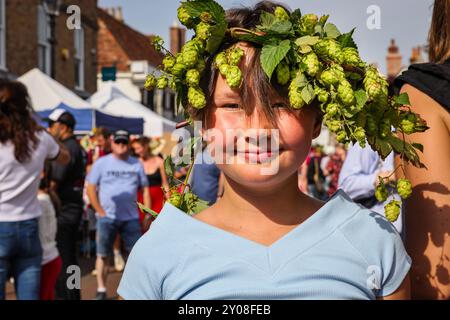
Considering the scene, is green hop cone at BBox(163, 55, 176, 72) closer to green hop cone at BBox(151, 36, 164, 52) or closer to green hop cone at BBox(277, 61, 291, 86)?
green hop cone at BBox(151, 36, 164, 52)

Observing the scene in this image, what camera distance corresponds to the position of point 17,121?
3707mm

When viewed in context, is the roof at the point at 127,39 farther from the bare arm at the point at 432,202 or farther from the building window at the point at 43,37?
the bare arm at the point at 432,202

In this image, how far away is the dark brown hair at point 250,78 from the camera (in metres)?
1.41

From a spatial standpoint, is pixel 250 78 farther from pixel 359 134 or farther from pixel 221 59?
pixel 359 134

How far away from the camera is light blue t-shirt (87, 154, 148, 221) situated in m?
6.26

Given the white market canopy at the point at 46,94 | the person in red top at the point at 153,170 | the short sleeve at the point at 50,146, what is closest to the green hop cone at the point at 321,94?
the short sleeve at the point at 50,146

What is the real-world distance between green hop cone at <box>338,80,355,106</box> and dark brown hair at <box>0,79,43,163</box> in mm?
2792

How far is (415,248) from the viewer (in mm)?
1450

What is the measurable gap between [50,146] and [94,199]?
8.08ft

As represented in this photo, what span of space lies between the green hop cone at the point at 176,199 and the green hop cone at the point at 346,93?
53cm
